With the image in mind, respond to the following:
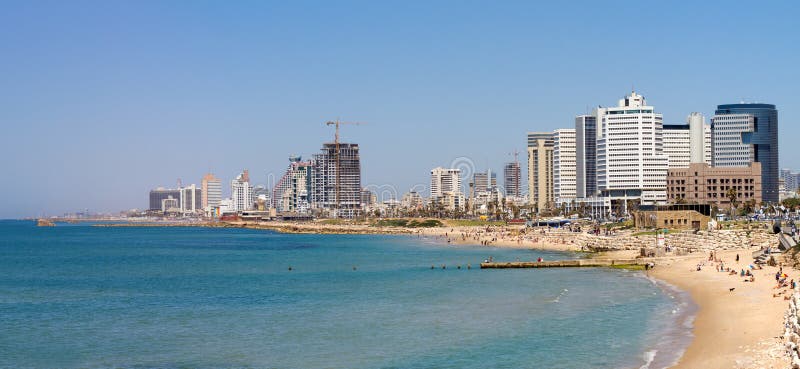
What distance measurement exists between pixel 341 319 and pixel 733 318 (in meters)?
23.8

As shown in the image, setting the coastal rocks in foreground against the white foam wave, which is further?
the white foam wave

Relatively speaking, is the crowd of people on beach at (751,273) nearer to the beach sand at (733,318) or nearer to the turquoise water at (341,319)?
the beach sand at (733,318)

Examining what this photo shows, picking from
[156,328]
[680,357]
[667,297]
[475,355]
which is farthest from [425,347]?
[667,297]

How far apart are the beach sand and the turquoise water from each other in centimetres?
159

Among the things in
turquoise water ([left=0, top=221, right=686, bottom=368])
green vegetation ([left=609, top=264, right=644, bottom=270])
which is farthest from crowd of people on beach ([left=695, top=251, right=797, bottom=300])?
green vegetation ([left=609, top=264, right=644, bottom=270])

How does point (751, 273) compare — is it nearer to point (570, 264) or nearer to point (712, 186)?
point (570, 264)

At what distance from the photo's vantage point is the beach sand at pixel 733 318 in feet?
115

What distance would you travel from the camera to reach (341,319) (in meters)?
53.6

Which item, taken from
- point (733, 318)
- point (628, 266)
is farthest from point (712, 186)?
point (733, 318)

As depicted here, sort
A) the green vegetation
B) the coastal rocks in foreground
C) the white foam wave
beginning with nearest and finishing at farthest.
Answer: the coastal rocks in foreground → the white foam wave → the green vegetation

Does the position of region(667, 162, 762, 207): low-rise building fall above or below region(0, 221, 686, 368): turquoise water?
above

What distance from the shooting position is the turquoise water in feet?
133

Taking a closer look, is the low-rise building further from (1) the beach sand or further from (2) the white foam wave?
(2) the white foam wave

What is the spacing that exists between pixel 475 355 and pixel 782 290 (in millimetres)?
24425
